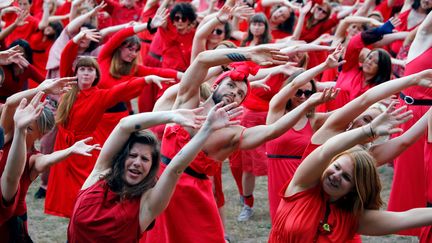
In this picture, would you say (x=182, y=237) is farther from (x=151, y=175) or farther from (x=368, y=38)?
(x=368, y=38)

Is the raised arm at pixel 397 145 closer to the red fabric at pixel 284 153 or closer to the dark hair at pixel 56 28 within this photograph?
the red fabric at pixel 284 153

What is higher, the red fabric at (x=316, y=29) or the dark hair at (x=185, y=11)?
the dark hair at (x=185, y=11)

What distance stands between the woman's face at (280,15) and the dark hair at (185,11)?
1.43m

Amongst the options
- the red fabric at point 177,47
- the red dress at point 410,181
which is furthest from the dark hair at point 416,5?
the red dress at point 410,181

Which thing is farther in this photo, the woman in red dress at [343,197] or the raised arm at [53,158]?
the raised arm at [53,158]

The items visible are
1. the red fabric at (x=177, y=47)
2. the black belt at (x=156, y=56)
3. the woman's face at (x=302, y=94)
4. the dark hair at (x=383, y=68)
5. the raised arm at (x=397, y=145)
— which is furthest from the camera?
the black belt at (x=156, y=56)

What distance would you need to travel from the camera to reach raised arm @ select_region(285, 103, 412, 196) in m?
3.70

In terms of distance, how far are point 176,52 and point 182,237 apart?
4.25 meters

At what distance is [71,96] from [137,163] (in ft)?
9.50

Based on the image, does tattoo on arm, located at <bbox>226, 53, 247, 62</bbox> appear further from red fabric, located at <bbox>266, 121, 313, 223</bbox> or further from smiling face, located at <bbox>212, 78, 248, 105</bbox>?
red fabric, located at <bbox>266, 121, 313, 223</bbox>

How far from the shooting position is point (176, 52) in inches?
343

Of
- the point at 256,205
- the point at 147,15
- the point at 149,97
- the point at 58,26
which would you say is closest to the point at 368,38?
the point at 256,205

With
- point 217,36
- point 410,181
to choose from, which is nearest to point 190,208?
point 410,181

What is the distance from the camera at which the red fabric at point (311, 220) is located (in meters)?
3.74
